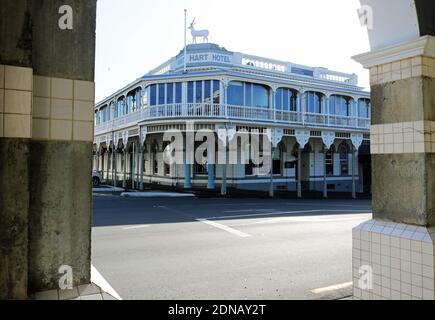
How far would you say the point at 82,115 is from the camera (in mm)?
3086

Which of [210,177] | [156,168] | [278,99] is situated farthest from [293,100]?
[156,168]

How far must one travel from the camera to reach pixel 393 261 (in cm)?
425

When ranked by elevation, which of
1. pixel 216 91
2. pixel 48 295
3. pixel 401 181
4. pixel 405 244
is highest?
pixel 216 91

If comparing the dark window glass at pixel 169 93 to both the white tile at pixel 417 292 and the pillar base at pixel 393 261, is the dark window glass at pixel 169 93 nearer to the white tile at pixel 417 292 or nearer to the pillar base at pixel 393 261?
the pillar base at pixel 393 261

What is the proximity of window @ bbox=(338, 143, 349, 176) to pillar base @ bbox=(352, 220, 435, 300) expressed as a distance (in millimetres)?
28126

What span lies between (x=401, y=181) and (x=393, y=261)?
0.96 m

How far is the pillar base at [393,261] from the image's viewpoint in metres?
3.94

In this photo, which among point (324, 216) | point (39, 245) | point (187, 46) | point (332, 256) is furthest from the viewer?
point (187, 46)

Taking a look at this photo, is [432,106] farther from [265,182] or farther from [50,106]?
[265,182]

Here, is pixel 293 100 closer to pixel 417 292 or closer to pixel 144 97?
pixel 144 97

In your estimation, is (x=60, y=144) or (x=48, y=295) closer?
(x=48, y=295)

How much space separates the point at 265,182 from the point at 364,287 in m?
22.4

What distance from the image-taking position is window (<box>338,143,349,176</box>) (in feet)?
103

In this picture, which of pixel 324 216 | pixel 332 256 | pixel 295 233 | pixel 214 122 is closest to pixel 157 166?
pixel 214 122
